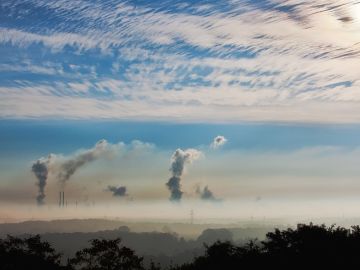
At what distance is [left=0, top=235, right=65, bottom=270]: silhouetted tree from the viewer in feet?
354

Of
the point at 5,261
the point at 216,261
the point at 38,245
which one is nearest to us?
the point at 216,261

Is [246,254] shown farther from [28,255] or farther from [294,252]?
[28,255]

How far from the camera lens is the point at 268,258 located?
93.2 metres

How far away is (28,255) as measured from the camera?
→ 371ft

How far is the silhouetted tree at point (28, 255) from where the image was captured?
107875mm

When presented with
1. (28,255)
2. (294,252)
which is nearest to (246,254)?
(294,252)

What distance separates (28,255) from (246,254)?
153 feet

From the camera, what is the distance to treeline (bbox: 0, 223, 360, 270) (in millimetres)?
86919

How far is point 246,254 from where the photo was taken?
97.4 m

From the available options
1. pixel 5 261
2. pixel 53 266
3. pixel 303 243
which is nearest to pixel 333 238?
pixel 303 243

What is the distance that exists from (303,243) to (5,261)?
58501 millimetres

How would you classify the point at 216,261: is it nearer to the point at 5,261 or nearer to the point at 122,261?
the point at 122,261

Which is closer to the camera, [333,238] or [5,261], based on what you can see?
[333,238]

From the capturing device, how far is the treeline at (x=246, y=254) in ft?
285
